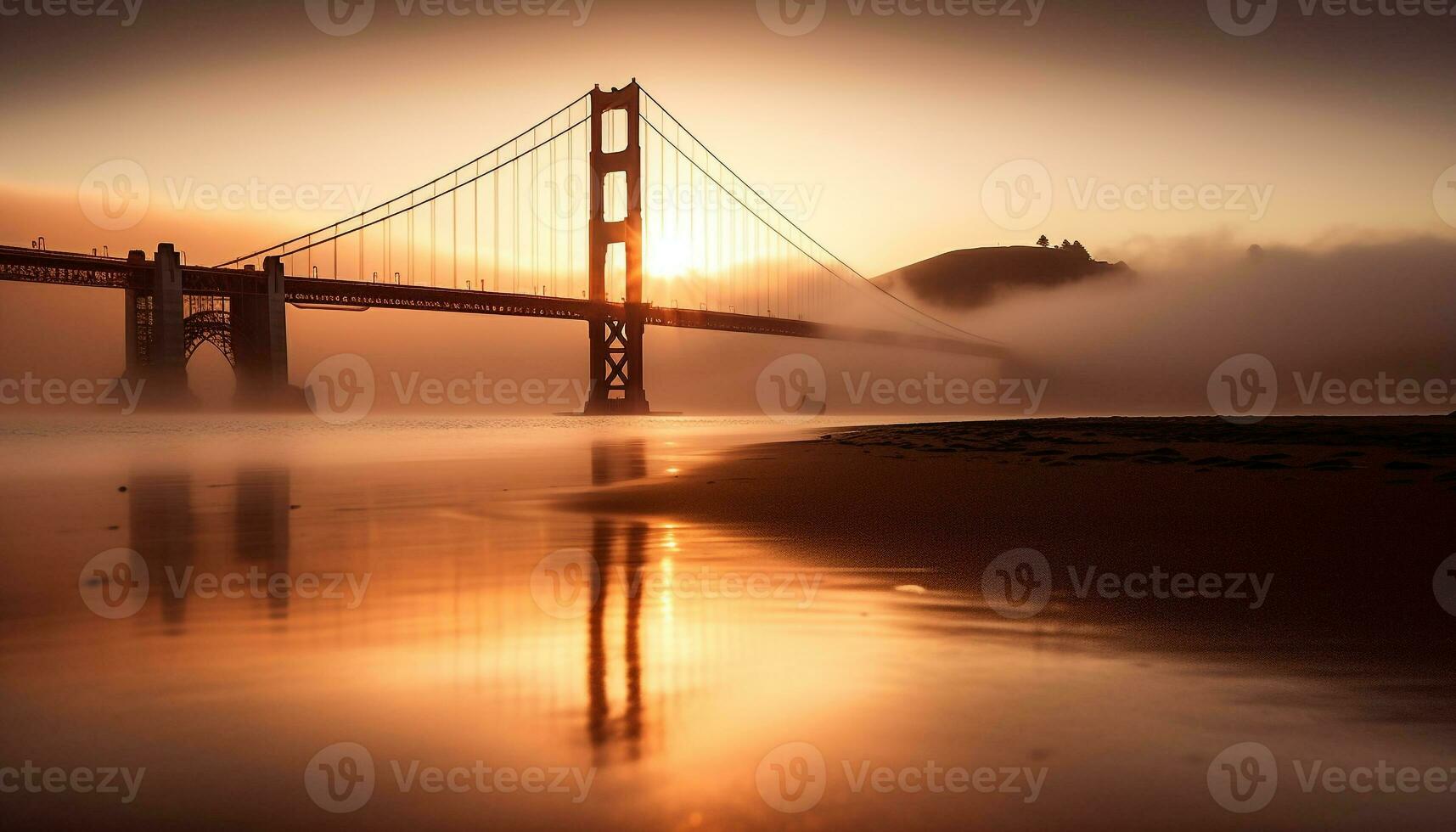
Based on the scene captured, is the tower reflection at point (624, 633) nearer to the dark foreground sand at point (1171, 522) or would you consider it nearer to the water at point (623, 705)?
the water at point (623, 705)

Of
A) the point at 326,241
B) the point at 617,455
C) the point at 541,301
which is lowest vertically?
Result: the point at 617,455

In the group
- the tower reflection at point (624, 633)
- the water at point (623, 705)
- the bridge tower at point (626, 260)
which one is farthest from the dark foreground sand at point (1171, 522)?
the bridge tower at point (626, 260)

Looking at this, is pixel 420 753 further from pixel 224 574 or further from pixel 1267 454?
pixel 1267 454

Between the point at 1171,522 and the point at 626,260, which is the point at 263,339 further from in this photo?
the point at 1171,522

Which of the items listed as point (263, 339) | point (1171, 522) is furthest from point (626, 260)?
point (1171, 522)

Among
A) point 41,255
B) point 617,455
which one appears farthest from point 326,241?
point 617,455

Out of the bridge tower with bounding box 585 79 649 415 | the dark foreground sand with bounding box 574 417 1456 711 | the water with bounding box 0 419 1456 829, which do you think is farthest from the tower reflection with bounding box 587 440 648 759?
the bridge tower with bounding box 585 79 649 415

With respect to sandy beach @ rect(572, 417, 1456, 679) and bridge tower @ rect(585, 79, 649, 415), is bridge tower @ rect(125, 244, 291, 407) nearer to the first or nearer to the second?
bridge tower @ rect(585, 79, 649, 415)
